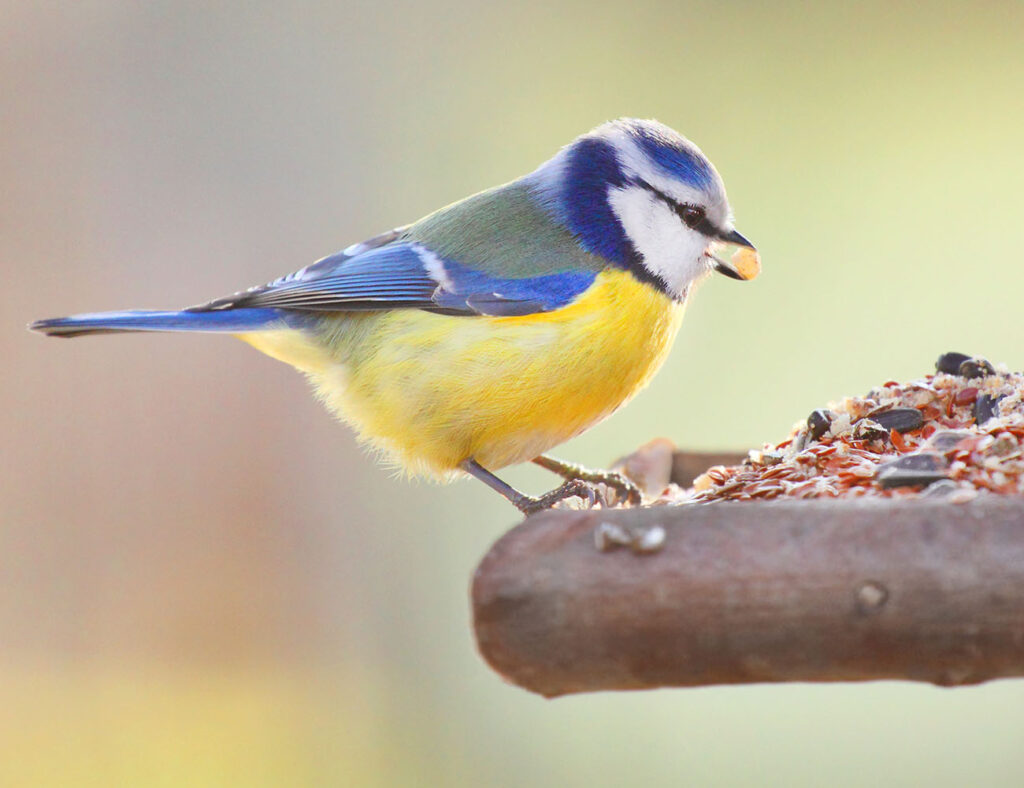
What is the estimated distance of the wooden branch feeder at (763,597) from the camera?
119 cm

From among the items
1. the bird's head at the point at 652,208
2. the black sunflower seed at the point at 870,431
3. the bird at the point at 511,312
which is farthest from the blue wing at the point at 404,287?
the black sunflower seed at the point at 870,431

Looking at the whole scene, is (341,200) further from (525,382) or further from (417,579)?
(525,382)

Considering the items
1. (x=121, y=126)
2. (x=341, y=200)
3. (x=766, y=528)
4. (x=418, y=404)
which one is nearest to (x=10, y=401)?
(x=121, y=126)

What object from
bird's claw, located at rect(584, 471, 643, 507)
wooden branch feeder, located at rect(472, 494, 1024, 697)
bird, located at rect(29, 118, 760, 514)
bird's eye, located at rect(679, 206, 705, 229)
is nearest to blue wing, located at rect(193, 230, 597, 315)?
bird, located at rect(29, 118, 760, 514)

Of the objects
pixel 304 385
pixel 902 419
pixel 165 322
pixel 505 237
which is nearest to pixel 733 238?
pixel 505 237

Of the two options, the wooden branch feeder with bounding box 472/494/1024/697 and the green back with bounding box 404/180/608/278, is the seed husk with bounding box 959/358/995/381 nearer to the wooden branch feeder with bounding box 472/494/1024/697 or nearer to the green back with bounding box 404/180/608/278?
the green back with bounding box 404/180/608/278

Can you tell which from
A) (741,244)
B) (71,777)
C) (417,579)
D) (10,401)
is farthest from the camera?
(417,579)

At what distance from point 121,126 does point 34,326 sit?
321cm

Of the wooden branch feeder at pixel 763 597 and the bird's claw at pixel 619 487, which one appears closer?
the wooden branch feeder at pixel 763 597

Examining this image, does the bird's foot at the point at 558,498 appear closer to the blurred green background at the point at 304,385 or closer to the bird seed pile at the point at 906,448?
the bird seed pile at the point at 906,448

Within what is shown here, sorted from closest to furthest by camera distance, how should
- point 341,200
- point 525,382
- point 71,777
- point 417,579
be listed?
point 525,382 → point 71,777 → point 417,579 → point 341,200

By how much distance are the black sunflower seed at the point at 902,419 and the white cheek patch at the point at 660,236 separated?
0.52 metres

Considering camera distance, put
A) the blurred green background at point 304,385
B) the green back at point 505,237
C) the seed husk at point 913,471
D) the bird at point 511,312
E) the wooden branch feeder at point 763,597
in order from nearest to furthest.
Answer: the wooden branch feeder at point 763,597, the seed husk at point 913,471, the bird at point 511,312, the green back at point 505,237, the blurred green background at point 304,385

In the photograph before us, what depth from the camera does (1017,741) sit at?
4586 mm
